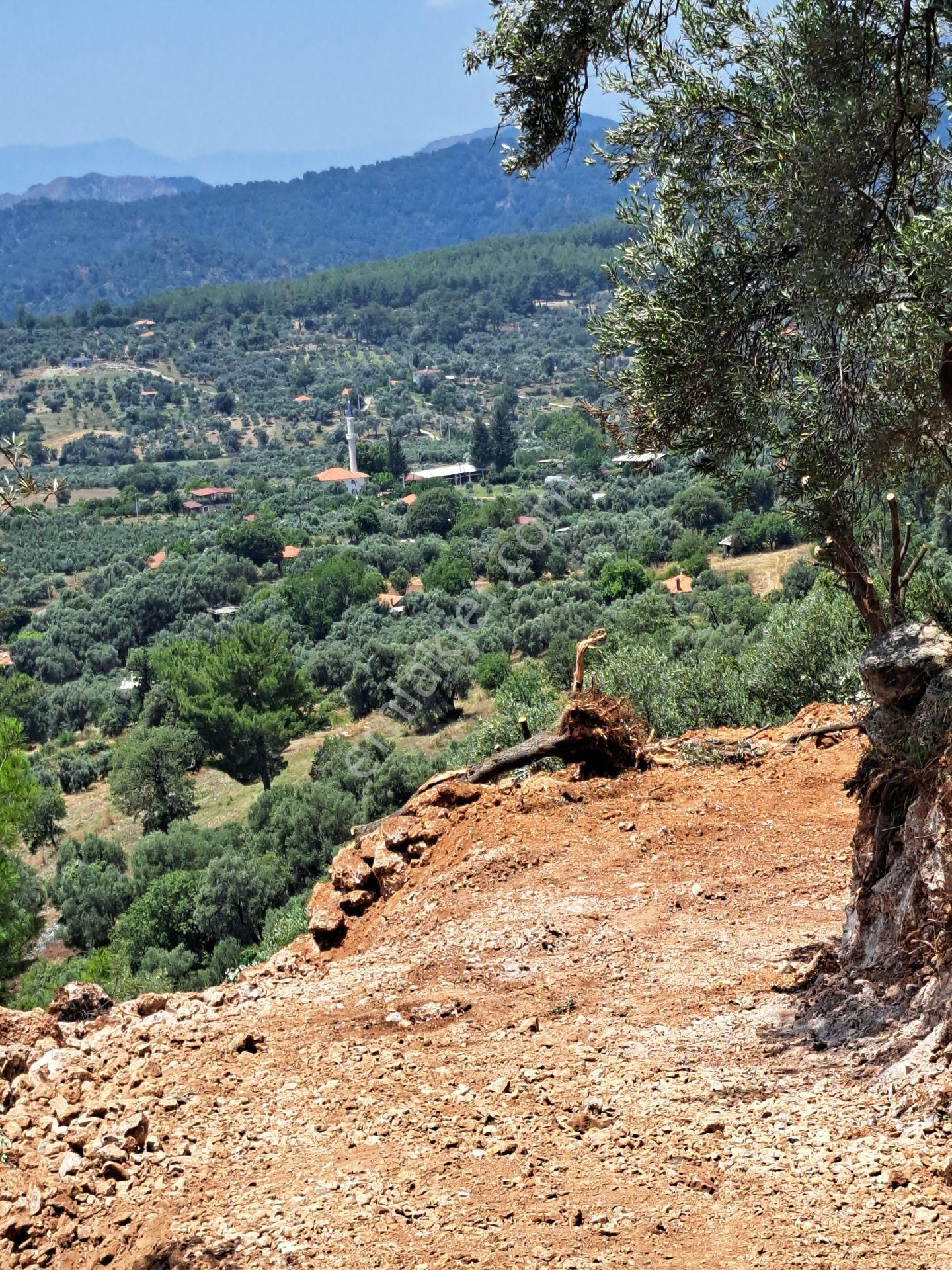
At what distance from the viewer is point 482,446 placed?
10075cm

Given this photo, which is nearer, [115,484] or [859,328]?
[859,328]

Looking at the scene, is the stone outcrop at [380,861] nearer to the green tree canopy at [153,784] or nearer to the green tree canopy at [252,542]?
the green tree canopy at [153,784]

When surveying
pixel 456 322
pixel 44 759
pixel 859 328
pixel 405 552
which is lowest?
pixel 44 759

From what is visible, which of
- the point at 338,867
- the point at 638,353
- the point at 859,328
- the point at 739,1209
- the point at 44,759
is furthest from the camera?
the point at 44,759

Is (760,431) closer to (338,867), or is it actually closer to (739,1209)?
(739,1209)

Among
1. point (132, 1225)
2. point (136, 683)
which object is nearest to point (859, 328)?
point (132, 1225)

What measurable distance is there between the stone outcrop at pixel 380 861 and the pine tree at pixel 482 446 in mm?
93095

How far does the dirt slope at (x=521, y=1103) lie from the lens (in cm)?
376

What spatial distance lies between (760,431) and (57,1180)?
4.20 m

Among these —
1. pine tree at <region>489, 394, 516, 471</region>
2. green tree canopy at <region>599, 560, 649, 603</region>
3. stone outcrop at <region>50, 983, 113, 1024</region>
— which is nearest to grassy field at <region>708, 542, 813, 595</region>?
green tree canopy at <region>599, 560, 649, 603</region>

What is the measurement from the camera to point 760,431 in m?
5.39

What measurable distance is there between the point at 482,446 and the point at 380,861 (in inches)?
3713

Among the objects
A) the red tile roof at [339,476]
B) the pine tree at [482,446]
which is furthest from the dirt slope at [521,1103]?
the pine tree at [482,446]

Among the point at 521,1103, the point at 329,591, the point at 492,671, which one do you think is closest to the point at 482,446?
the point at 329,591
